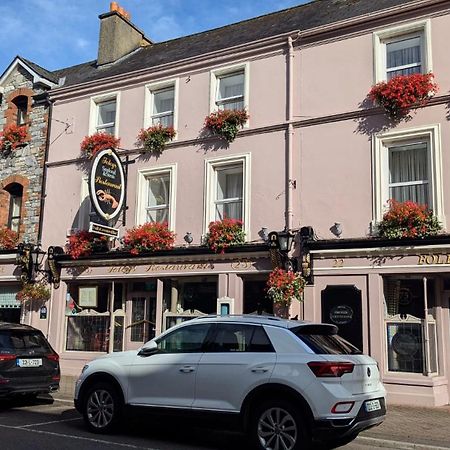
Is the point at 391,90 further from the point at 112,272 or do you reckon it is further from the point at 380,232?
the point at 112,272

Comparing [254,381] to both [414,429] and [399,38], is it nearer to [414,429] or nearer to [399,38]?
[414,429]

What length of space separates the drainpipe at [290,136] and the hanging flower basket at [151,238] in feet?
10.8

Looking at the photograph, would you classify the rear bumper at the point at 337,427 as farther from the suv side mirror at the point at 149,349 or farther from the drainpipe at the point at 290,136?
the drainpipe at the point at 290,136

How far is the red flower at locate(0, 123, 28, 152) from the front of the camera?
60.8 feet

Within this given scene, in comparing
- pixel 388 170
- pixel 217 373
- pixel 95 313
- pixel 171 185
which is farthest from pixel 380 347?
pixel 95 313

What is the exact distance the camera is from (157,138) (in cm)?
1557

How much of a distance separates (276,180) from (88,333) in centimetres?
A: 705

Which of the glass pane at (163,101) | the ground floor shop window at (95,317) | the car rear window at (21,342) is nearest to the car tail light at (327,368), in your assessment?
the car rear window at (21,342)

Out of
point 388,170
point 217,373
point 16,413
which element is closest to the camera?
point 217,373

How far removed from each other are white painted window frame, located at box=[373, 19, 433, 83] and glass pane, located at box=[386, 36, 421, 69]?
0.34 feet

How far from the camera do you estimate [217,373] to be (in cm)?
754

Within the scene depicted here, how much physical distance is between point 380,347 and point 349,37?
7282mm

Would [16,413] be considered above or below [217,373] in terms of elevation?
below

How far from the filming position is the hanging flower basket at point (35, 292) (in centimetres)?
1641
